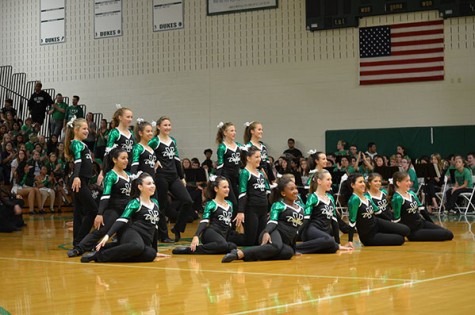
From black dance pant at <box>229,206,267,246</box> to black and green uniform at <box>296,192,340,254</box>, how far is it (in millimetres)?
699

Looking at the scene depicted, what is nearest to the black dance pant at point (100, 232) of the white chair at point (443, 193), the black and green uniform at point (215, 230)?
the black and green uniform at point (215, 230)

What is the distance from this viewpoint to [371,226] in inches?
416

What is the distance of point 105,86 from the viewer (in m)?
25.5

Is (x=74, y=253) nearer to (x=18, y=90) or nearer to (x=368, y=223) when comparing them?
(x=368, y=223)

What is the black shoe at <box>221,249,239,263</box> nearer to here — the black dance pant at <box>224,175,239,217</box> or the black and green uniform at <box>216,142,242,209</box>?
the black dance pant at <box>224,175,239,217</box>

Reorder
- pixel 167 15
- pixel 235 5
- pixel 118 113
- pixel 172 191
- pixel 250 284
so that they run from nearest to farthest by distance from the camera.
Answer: pixel 250 284 < pixel 118 113 < pixel 172 191 < pixel 235 5 < pixel 167 15

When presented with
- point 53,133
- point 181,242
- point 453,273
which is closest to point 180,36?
point 53,133

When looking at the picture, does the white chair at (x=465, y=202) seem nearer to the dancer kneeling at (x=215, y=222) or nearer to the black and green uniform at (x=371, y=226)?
the black and green uniform at (x=371, y=226)

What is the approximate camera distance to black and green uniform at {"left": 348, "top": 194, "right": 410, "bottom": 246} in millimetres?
10320

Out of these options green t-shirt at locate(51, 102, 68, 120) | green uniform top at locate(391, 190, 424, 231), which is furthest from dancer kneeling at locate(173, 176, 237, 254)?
green t-shirt at locate(51, 102, 68, 120)

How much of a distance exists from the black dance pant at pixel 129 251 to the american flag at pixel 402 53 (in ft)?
44.2

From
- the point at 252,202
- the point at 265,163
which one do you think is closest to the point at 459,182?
the point at 265,163

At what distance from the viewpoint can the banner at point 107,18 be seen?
2531cm

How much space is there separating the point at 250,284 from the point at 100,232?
348 cm
